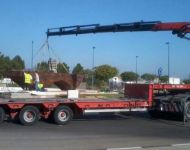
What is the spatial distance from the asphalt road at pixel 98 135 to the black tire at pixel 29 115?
24cm

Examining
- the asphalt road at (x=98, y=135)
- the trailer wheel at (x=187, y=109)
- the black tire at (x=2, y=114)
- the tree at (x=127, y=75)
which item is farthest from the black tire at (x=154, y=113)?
the tree at (x=127, y=75)

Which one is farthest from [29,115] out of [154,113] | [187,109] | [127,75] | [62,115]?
[127,75]

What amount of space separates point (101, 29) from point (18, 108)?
41.7 ft

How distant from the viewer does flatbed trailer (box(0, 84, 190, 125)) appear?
55.3 ft

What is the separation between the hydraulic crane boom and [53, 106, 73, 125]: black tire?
957 centimetres

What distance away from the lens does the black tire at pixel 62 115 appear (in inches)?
685

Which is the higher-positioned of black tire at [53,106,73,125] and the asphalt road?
black tire at [53,106,73,125]

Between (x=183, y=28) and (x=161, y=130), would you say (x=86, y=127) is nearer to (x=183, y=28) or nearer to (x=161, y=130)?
(x=161, y=130)

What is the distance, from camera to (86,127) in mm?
16828

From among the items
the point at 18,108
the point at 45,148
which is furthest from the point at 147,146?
the point at 18,108

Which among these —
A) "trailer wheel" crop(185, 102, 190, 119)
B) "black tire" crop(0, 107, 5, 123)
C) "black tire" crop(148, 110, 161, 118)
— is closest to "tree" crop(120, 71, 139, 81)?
"black tire" crop(148, 110, 161, 118)

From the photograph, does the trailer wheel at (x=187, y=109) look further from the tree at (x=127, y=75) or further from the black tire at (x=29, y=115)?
the tree at (x=127, y=75)

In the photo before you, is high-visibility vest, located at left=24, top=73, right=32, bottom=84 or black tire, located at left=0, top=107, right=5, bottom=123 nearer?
black tire, located at left=0, top=107, right=5, bottom=123

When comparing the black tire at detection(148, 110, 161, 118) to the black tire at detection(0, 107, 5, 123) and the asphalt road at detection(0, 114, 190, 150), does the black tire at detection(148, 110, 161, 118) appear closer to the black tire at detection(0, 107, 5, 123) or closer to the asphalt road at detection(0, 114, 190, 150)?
the asphalt road at detection(0, 114, 190, 150)
